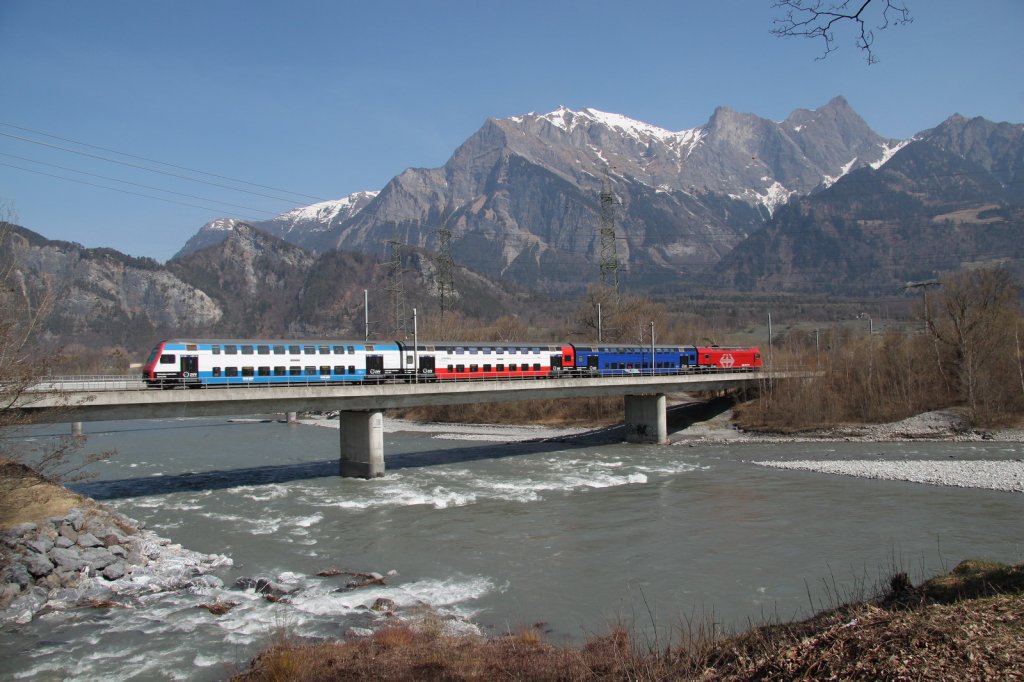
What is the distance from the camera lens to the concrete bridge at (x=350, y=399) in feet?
109

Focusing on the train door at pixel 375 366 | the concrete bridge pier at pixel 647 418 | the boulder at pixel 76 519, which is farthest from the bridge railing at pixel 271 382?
the boulder at pixel 76 519

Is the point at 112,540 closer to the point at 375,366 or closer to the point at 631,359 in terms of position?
the point at 375,366

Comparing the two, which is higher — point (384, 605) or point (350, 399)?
point (350, 399)

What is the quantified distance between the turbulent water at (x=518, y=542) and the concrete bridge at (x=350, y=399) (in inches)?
148

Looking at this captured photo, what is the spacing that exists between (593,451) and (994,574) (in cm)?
4658

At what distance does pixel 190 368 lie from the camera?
134ft

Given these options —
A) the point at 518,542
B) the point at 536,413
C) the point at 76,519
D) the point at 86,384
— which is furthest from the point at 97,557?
the point at 536,413

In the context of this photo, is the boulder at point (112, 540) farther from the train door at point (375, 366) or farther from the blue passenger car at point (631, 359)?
the blue passenger car at point (631, 359)

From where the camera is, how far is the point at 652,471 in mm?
46938

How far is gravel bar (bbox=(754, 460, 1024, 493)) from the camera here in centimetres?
3853

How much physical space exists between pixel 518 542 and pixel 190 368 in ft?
78.9

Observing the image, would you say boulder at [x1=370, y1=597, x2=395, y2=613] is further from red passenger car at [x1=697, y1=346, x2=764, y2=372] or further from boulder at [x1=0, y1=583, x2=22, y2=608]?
red passenger car at [x1=697, y1=346, x2=764, y2=372]

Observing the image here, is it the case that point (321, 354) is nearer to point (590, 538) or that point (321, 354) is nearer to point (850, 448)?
point (590, 538)

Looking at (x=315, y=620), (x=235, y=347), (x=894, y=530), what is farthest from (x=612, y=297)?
(x=315, y=620)
